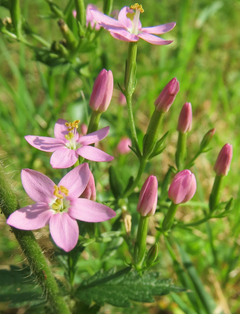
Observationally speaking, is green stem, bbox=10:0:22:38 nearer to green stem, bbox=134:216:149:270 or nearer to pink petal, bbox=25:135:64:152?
pink petal, bbox=25:135:64:152

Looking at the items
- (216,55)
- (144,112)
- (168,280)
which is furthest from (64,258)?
(216,55)

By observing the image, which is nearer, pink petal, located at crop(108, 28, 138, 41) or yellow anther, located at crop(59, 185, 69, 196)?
yellow anther, located at crop(59, 185, 69, 196)

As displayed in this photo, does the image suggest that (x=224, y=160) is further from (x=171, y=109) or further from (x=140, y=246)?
(x=171, y=109)

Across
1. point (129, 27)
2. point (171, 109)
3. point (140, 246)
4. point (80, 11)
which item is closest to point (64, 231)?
point (140, 246)

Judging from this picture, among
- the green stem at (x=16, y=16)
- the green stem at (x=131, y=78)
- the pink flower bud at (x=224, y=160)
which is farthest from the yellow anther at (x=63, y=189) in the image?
the green stem at (x=16, y=16)

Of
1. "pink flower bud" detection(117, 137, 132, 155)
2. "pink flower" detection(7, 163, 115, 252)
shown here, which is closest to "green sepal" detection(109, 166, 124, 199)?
"pink flower" detection(7, 163, 115, 252)

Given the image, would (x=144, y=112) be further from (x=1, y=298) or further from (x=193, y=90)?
(x=1, y=298)

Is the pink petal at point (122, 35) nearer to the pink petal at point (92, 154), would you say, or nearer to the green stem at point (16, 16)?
the pink petal at point (92, 154)
